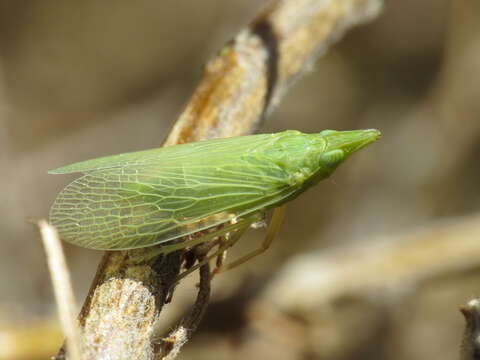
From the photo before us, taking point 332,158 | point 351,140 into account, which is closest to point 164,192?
point 332,158

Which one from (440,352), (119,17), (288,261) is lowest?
(440,352)

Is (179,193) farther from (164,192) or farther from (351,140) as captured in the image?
(351,140)

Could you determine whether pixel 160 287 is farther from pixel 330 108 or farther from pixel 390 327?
pixel 330 108

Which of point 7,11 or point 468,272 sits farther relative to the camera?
point 7,11

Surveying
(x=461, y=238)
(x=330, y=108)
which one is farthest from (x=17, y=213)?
(x=461, y=238)

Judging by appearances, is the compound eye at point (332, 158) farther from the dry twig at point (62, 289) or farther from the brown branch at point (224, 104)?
the dry twig at point (62, 289)
